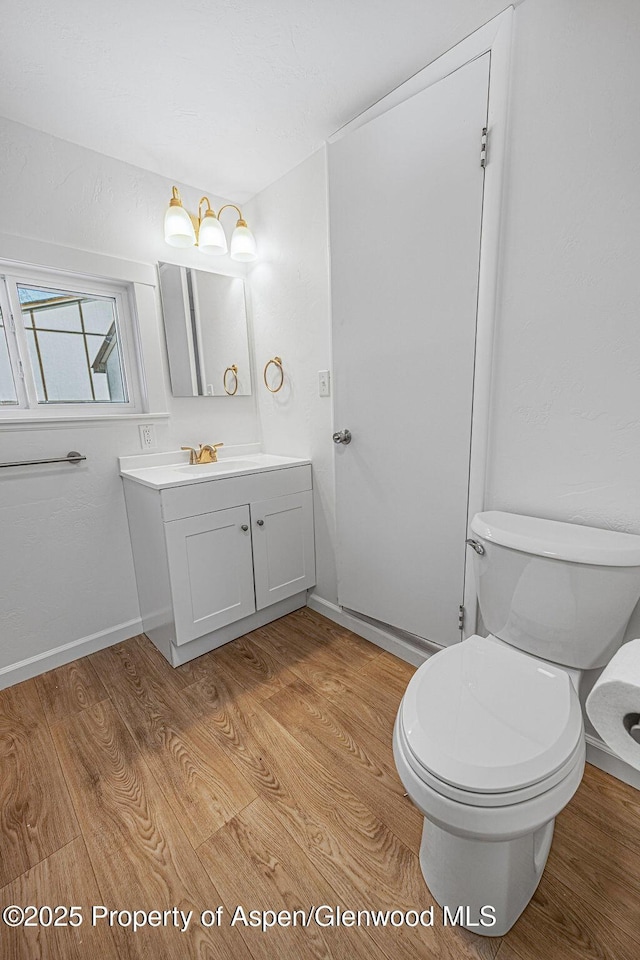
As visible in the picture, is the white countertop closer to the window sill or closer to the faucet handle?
the faucet handle

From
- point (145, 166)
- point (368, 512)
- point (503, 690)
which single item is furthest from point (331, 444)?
point (145, 166)

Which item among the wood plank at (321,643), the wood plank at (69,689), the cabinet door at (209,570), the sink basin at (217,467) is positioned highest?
Answer: the sink basin at (217,467)

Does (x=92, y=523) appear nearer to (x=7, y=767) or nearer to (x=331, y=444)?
(x=7, y=767)

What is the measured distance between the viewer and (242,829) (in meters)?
1.07

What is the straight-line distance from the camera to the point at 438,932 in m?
0.86

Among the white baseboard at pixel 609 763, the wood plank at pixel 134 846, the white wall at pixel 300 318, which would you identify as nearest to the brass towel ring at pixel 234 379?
the white wall at pixel 300 318

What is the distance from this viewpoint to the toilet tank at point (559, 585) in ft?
3.23

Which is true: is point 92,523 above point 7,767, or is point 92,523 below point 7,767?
above

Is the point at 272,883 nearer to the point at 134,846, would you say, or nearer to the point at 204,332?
the point at 134,846

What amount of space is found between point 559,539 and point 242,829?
116 cm

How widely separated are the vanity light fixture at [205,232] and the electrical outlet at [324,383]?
0.75m

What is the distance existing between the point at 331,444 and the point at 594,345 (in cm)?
108

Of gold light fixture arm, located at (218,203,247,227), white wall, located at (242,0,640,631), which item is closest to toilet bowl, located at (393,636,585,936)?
white wall, located at (242,0,640,631)

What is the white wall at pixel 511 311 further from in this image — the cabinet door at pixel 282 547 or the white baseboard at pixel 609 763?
the white baseboard at pixel 609 763
